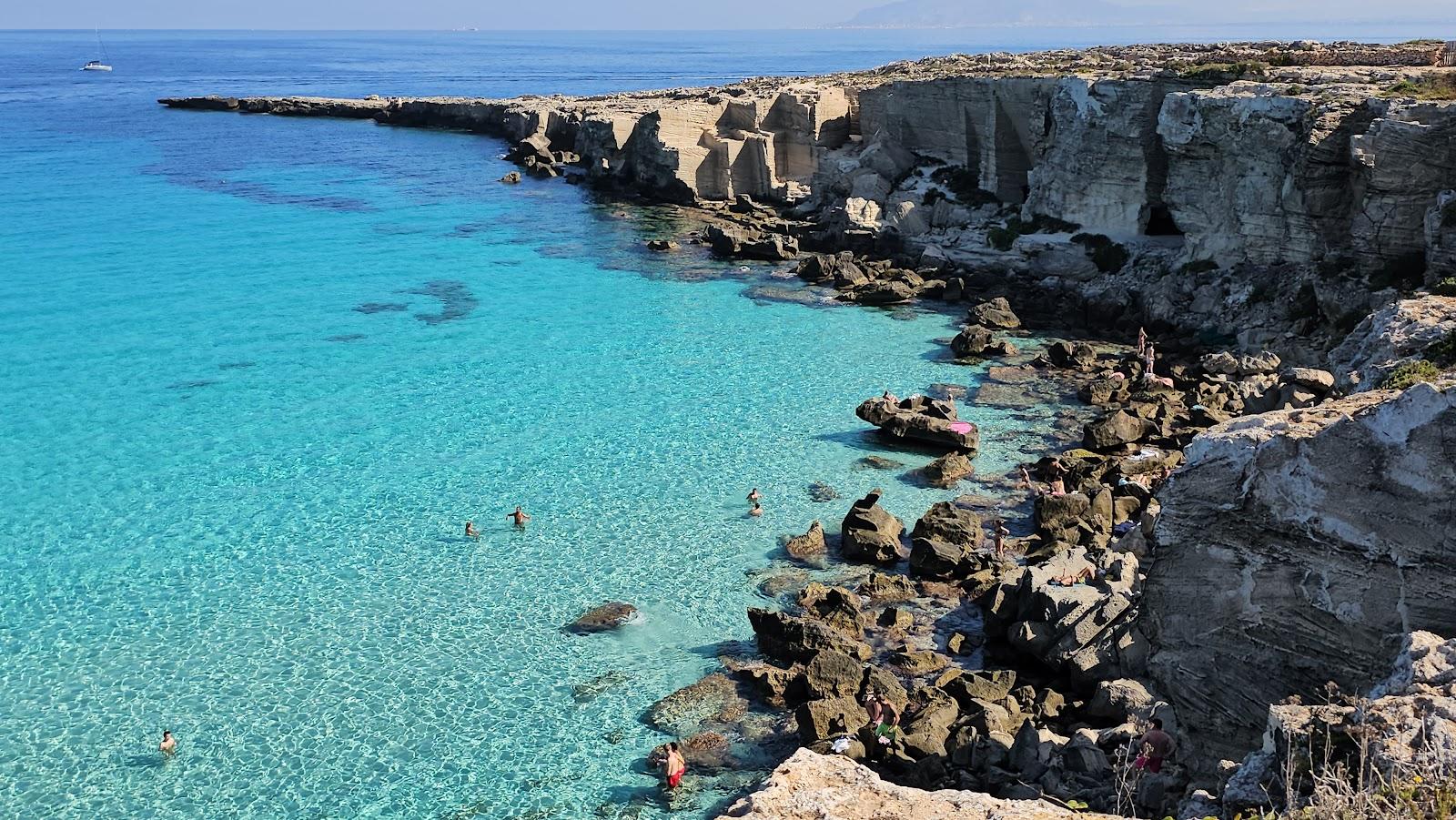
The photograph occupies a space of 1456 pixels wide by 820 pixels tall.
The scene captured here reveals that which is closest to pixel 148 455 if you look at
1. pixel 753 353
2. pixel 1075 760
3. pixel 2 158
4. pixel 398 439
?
pixel 398 439

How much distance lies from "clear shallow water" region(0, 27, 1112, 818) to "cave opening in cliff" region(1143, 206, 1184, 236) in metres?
9.15

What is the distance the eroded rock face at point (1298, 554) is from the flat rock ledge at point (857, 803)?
5318mm

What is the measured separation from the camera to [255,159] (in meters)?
81.7

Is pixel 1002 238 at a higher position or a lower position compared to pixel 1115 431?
higher

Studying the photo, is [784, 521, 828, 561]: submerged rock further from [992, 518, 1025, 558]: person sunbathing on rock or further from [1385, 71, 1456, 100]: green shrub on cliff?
[1385, 71, 1456, 100]: green shrub on cliff

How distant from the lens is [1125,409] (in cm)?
3086

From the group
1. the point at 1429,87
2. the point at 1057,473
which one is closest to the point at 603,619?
the point at 1057,473

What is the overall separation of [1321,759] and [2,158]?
92.7 meters

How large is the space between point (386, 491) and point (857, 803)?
2008 centimetres

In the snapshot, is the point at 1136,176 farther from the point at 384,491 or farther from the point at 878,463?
the point at 384,491

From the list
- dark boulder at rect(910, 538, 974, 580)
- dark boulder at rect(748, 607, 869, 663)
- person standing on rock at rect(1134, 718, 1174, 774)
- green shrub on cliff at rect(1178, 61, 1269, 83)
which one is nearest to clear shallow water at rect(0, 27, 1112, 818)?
dark boulder at rect(748, 607, 869, 663)

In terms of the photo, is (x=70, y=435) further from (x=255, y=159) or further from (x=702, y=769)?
(x=255, y=159)

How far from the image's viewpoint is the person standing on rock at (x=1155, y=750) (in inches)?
580

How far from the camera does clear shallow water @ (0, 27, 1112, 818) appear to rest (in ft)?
59.5
